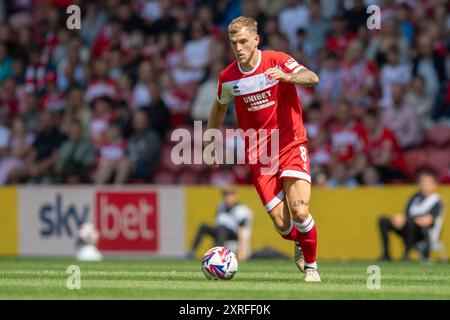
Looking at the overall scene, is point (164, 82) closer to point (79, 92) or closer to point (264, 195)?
point (79, 92)

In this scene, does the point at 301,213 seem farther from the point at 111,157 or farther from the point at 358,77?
the point at 111,157

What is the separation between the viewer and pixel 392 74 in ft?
65.1

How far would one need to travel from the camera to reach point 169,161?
21.3 meters

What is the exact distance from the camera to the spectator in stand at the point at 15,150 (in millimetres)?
23047

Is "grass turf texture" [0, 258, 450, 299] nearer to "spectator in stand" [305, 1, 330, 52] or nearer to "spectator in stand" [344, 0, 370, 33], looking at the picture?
"spectator in stand" [344, 0, 370, 33]

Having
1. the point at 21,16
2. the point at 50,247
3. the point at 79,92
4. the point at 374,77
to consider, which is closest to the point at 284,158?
the point at 374,77

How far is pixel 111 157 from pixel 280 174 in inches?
412

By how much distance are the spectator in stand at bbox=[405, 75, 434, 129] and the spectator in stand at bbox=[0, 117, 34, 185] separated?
8074 mm

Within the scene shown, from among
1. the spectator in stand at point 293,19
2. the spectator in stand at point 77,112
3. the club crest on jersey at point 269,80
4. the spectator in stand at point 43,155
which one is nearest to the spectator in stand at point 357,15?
A: the spectator in stand at point 293,19

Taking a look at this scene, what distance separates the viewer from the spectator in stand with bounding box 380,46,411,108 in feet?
64.6

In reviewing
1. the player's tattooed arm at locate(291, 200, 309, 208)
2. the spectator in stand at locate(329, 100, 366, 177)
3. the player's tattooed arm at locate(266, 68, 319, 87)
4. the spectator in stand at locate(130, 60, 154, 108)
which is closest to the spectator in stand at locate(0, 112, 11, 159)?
the spectator in stand at locate(130, 60, 154, 108)

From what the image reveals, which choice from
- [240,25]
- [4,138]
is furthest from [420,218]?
[4,138]

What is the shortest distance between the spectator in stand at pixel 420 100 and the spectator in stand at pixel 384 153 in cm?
60
